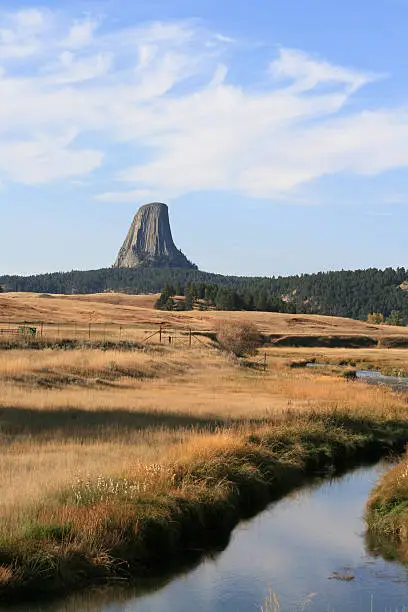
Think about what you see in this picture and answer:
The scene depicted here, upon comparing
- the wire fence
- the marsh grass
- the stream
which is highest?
the wire fence

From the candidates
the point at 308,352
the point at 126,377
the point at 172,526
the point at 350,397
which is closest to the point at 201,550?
the point at 172,526

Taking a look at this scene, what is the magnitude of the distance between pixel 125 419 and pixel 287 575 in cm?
1525

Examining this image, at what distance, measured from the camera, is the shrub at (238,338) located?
281 feet

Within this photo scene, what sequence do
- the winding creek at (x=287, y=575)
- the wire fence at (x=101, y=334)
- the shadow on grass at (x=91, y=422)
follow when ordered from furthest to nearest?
the wire fence at (x=101, y=334) → the shadow on grass at (x=91, y=422) → the winding creek at (x=287, y=575)

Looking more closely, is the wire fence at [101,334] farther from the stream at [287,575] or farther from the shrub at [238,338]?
the stream at [287,575]

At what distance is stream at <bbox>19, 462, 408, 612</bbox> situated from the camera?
48.3ft

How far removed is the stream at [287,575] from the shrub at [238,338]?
63382 mm

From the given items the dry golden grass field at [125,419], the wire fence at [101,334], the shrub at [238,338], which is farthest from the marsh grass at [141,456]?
the shrub at [238,338]

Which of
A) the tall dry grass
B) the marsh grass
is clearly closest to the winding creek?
the marsh grass

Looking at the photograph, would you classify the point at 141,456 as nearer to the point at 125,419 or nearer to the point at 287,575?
the point at 287,575

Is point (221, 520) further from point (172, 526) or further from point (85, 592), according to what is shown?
point (85, 592)

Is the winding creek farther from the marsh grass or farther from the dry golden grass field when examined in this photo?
the dry golden grass field

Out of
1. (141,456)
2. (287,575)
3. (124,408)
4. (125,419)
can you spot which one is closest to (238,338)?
(124,408)

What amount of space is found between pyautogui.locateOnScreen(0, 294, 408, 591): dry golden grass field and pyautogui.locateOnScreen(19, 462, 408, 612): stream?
1.42m
